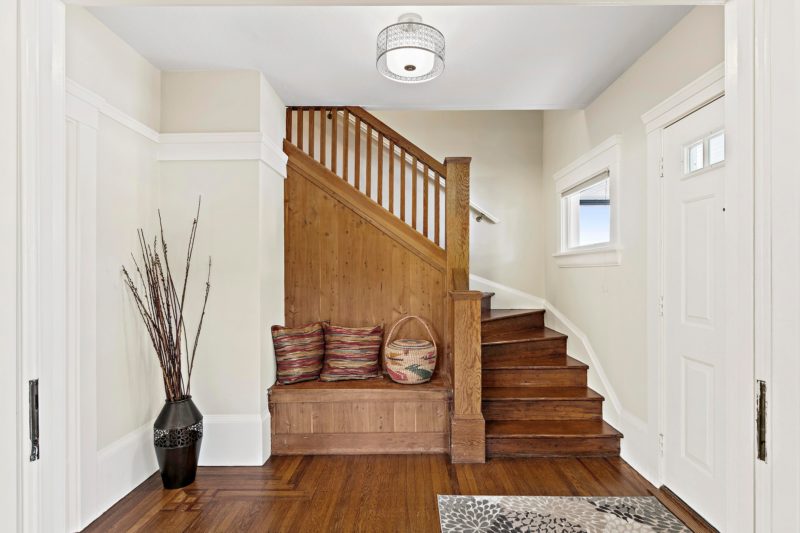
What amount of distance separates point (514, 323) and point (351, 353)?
62.3 inches

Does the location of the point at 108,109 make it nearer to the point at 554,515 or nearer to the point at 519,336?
the point at 554,515

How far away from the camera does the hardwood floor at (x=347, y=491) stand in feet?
7.28

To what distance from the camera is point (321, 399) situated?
10.0 ft

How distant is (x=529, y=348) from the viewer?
3615 millimetres

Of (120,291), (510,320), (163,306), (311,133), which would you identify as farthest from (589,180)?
(120,291)

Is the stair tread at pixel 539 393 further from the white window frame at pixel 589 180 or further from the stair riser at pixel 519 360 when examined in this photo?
the white window frame at pixel 589 180

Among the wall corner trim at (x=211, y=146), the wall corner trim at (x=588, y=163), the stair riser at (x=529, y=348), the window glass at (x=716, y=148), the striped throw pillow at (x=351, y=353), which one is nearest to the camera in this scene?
the window glass at (x=716, y=148)

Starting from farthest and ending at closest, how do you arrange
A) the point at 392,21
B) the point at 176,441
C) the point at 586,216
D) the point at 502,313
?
the point at 502,313 → the point at 586,216 → the point at 176,441 → the point at 392,21

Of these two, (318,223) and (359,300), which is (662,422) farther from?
(318,223)

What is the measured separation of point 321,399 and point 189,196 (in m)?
1.66

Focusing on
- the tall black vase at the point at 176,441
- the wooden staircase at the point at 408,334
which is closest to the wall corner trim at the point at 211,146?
the wooden staircase at the point at 408,334

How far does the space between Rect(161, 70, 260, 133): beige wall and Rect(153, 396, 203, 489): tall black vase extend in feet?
5.80

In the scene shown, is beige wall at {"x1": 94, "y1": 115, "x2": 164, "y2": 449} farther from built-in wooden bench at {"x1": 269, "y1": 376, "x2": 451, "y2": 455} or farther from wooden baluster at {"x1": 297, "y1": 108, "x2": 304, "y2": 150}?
wooden baluster at {"x1": 297, "y1": 108, "x2": 304, "y2": 150}

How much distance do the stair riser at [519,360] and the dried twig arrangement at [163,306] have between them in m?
2.16
